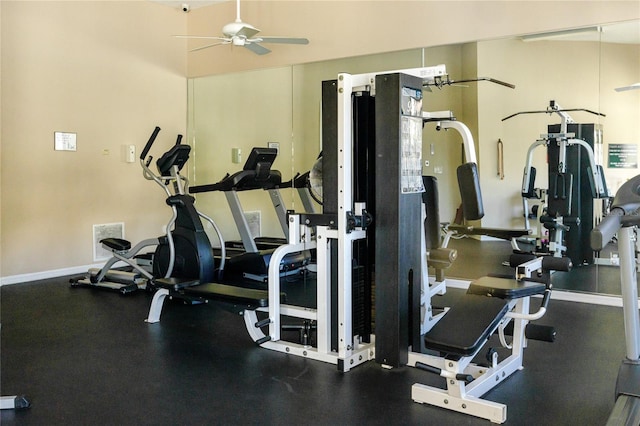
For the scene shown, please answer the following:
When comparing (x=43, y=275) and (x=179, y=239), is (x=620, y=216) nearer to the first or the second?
(x=179, y=239)

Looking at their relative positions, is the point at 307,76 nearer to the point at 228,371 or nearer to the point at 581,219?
the point at 581,219

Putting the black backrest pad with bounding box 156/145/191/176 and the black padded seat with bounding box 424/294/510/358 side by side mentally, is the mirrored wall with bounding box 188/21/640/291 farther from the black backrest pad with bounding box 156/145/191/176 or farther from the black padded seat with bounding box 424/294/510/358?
the black padded seat with bounding box 424/294/510/358

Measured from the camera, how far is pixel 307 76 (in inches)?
245

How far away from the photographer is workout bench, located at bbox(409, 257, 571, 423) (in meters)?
2.39

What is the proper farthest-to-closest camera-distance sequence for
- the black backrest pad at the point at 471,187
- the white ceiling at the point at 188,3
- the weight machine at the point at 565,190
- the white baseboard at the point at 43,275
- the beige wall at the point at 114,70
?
the white ceiling at the point at 188,3
the white baseboard at the point at 43,275
the beige wall at the point at 114,70
the weight machine at the point at 565,190
the black backrest pad at the point at 471,187

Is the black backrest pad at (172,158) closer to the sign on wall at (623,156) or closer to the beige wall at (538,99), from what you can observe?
the beige wall at (538,99)

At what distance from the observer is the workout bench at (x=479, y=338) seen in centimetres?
239

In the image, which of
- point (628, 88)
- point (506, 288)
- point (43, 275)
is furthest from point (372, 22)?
point (43, 275)

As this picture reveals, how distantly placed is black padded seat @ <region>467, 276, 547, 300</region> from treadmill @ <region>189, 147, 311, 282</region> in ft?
8.14

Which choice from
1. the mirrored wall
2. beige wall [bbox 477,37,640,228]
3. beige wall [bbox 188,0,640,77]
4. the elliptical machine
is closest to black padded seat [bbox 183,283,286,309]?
the elliptical machine

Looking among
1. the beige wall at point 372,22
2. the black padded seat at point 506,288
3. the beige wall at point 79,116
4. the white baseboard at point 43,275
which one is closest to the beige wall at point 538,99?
the beige wall at point 372,22

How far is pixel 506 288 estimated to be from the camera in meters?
2.68

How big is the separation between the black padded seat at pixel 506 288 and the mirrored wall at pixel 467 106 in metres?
2.51

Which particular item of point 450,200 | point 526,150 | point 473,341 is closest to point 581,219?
point 526,150
